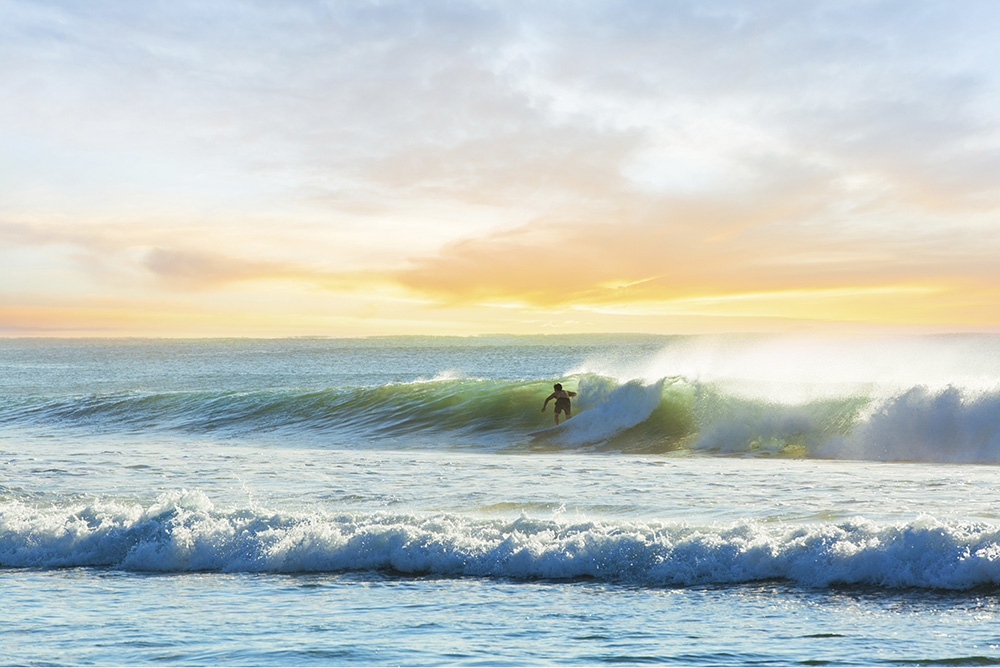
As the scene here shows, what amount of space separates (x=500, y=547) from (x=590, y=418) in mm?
12477

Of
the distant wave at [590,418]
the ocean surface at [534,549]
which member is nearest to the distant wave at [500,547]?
the ocean surface at [534,549]

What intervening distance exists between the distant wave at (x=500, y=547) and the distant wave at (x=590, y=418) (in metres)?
9.11

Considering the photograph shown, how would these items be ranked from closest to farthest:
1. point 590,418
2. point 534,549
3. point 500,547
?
point 534,549, point 500,547, point 590,418

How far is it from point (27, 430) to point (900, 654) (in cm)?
2506

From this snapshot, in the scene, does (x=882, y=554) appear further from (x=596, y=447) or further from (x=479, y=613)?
(x=596, y=447)

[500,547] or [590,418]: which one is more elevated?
[590,418]

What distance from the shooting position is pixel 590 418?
19.9 meters

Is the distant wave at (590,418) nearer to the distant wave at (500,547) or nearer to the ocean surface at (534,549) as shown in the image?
the ocean surface at (534,549)

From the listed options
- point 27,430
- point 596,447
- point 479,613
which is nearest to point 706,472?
point 596,447

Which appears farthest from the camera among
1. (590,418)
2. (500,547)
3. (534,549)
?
(590,418)

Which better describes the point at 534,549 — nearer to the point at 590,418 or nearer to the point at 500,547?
the point at 500,547

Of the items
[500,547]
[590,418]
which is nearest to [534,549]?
[500,547]

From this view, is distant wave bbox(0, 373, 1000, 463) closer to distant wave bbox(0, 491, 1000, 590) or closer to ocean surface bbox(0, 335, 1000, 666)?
ocean surface bbox(0, 335, 1000, 666)

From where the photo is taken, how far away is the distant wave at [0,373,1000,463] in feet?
52.2
